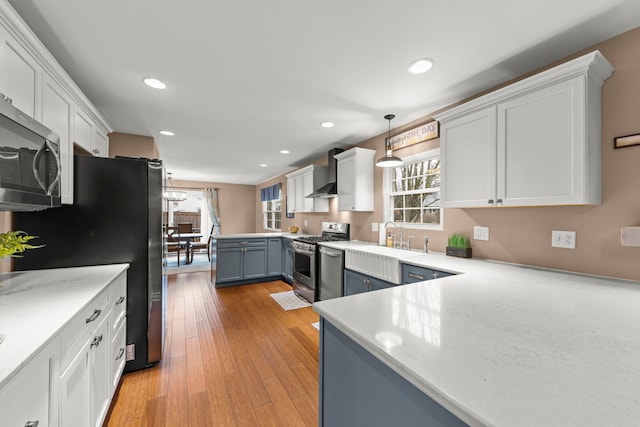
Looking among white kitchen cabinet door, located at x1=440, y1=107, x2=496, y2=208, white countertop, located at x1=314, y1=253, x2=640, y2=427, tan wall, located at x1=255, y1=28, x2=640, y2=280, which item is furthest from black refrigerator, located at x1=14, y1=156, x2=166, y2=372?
tan wall, located at x1=255, y1=28, x2=640, y2=280

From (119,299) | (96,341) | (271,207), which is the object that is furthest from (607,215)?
(271,207)

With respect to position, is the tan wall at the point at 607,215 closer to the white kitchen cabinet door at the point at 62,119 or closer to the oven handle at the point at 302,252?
the oven handle at the point at 302,252

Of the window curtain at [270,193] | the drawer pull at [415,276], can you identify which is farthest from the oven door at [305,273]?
the window curtain at [270,193]

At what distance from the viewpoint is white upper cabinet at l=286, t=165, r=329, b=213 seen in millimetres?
4613

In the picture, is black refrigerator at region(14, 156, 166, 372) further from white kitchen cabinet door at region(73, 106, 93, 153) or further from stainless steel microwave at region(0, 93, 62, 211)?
stainless steel microwave at region(0, 93, 62, 211)

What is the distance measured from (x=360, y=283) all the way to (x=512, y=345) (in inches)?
82.8

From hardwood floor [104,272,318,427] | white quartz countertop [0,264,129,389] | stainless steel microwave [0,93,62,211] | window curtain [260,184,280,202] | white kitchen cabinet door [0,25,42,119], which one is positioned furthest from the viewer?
window curtain [260,184,280,202]

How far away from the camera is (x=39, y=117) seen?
1514 mm

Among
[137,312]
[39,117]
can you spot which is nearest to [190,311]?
[137,312]

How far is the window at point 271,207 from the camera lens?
7.28m

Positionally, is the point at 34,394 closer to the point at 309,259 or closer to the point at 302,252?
the point at 309,259

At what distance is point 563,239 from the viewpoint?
5.94 feet

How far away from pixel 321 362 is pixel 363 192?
2.69 meters

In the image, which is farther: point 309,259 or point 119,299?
point 309,259
